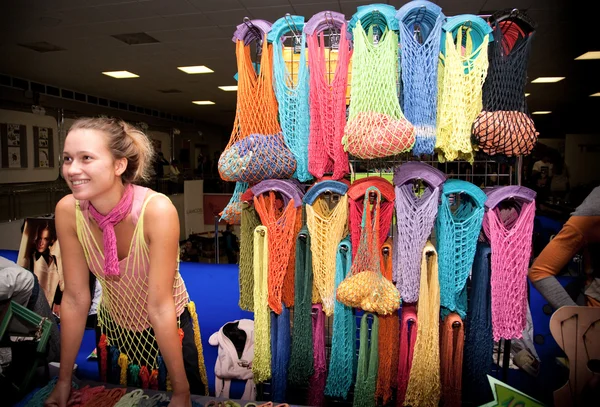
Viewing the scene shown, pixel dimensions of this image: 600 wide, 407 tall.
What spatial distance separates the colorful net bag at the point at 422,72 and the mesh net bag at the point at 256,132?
591mm

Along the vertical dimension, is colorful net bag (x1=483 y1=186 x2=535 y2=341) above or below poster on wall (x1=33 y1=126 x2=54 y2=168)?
below

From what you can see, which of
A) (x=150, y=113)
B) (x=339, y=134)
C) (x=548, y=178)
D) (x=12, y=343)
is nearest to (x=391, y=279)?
(x=339, y=134)

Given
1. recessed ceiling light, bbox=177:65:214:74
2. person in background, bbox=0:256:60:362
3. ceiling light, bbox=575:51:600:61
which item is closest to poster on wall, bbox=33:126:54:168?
recessed ceiling light, bbox=177:65:214:74

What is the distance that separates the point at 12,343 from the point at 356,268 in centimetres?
138

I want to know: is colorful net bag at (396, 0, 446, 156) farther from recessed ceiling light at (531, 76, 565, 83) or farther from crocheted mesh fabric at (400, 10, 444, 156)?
recessed ceiling light at (531, 76, 565, 83)

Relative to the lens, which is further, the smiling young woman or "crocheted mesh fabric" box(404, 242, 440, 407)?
"crocheted mesh fabric" box(404, 242, 440, 407)

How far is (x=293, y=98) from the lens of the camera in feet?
6.28

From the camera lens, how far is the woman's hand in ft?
4.35

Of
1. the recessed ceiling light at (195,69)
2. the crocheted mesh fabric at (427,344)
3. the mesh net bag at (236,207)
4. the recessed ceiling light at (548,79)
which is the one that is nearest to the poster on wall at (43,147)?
the recessed ceiling light at (195,69)

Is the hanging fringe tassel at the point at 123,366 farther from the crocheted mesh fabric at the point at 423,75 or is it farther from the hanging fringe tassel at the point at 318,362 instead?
the crocheted mesh fabric at the point at 423,75

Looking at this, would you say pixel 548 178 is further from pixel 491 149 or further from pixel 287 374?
pixel 287 374

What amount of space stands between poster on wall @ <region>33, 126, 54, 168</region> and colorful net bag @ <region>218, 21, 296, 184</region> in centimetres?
810

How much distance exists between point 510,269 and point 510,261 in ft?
0.11

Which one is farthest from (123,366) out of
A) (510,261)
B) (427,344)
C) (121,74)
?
(121,74)
